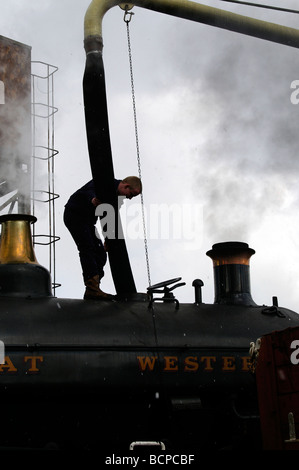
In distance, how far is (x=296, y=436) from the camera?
17.4 feet

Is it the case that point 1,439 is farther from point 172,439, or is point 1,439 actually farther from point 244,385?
point 244,385

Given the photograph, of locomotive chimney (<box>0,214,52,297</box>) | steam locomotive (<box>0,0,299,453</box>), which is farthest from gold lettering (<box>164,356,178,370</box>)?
locomotive chimney (<box>0,214,52,297</box>)

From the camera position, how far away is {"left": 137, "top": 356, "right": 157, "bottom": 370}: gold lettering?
6.45 meters

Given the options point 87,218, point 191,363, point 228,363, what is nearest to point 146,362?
point 191,363

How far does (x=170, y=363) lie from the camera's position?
6.57 m

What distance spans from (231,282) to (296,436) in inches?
110

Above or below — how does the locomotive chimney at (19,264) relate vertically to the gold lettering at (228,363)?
above

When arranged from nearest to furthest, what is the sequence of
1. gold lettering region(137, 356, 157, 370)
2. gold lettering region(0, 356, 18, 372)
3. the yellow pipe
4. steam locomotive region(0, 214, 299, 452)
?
gold lettering region(0, 356, 18, 372) < steam locomotive region(0, 214, 299, 452) < gold lettering region(137, 356, 157, 370) < the yellow pipe

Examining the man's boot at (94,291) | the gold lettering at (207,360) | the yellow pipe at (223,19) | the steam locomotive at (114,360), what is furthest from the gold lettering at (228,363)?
the yellow pipe at (223,19)

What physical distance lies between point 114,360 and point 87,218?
1620 mm

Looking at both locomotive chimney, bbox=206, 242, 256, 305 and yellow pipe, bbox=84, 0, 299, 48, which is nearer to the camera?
locomotive chimney, bbox=206, 242, 256, 305

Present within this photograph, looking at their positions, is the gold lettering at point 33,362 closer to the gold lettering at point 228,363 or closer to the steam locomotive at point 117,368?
the steam locomotive at point 117,368

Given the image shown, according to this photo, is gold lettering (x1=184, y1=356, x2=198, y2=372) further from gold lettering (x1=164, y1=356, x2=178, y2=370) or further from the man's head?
the man's head

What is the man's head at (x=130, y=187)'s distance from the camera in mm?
7340
